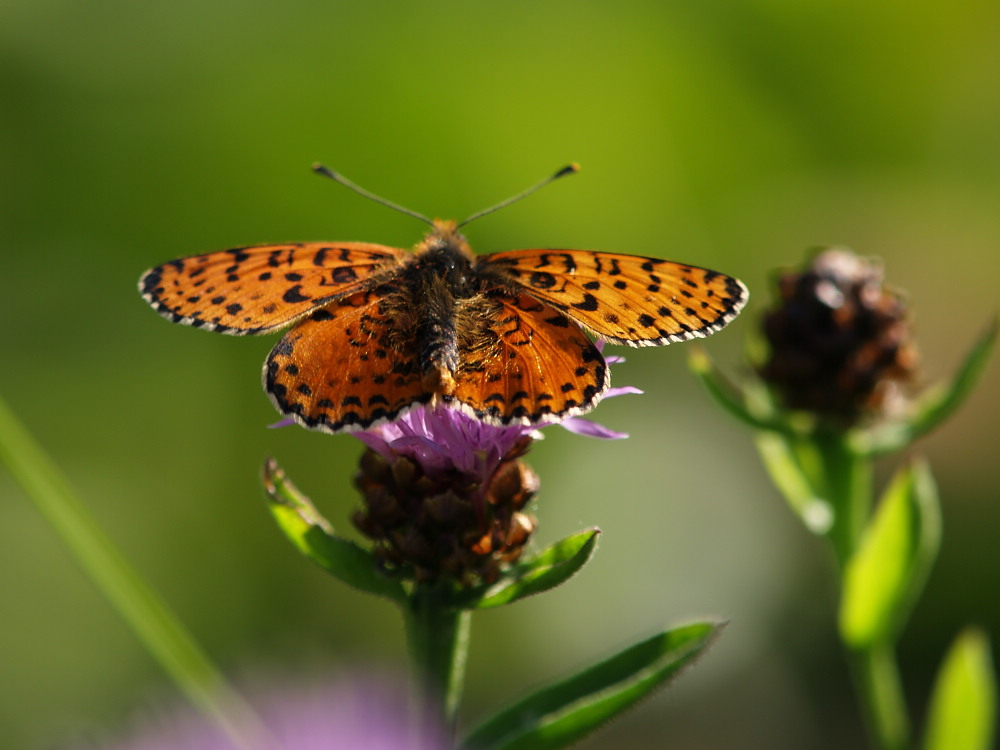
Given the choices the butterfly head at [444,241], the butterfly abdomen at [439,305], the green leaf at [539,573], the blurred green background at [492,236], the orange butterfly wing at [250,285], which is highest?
the orange butterfly wing at [250,285]

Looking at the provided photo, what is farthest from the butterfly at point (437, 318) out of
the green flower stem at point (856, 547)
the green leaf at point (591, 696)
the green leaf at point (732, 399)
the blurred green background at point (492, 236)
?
the blurred green background at point (492, 236)

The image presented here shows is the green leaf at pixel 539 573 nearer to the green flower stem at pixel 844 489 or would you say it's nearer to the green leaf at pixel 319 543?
the green leaf at pixel 319 543

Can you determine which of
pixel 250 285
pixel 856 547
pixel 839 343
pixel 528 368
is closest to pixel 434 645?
pixel 528 368

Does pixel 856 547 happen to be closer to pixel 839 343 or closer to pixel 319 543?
pixel 839 343

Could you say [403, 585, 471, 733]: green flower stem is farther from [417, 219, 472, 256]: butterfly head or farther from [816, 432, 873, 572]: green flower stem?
[816, 432, 873, 572]: green flower stem

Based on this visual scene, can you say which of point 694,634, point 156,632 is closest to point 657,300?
point 694,634

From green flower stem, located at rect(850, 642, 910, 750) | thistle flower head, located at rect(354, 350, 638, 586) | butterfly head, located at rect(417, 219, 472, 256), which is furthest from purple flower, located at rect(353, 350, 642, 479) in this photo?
green flower stem, located at rect(850, 642, 910, 750)

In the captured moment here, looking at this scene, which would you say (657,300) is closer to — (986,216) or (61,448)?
(61,448)

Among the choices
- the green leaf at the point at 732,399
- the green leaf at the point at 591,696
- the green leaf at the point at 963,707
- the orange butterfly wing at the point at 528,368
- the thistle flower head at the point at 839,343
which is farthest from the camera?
the thistle flower head at the point at 839,343
